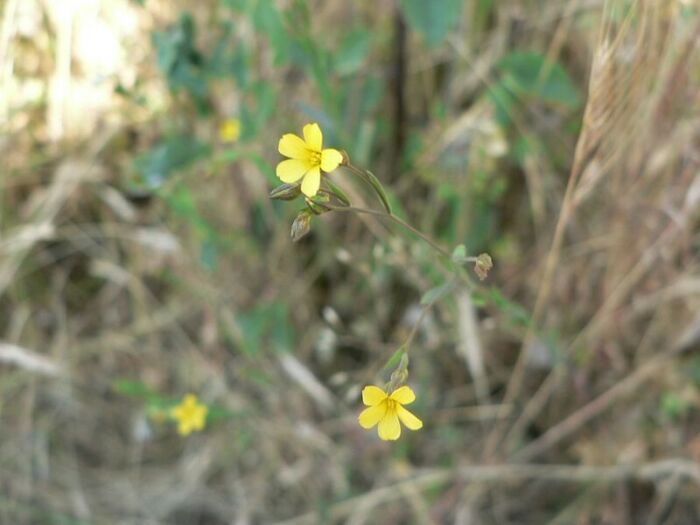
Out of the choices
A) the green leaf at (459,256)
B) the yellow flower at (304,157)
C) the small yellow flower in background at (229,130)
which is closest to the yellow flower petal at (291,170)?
the yellow flower at (304,157)

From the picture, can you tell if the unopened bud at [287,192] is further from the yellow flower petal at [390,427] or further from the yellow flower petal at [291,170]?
the yellow flower petal at [390,427]

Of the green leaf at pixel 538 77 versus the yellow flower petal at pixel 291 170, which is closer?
the yellow flower petal at pixel 291 170

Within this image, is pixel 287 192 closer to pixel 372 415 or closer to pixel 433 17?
pixel 372 415

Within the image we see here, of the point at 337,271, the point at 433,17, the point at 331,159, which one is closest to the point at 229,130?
the point at 337,271

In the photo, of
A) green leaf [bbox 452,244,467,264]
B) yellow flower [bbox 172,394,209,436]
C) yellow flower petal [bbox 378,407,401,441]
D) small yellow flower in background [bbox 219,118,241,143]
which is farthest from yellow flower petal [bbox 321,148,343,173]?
yellow flower [bbox 172,394,209,436]

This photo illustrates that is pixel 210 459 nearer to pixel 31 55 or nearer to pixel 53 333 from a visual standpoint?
pixel 53 333
